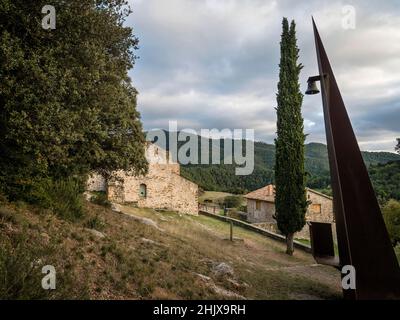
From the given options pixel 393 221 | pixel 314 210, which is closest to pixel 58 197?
pixel 393 221

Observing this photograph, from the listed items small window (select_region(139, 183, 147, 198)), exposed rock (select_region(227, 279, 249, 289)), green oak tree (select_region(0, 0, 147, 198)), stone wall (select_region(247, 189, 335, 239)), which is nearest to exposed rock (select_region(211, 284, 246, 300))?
exposed rock (select_region(227, 279, 249, 289))

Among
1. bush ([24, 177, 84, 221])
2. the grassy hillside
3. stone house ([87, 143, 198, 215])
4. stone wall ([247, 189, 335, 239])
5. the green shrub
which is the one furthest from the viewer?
stone wall ([247, 189, 335, 239])

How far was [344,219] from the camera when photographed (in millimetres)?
5590

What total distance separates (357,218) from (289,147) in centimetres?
1192

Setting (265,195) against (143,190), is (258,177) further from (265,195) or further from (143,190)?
(143,190)

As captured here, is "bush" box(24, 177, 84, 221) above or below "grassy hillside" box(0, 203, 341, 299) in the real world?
above

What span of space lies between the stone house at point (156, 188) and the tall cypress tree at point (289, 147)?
11426mm

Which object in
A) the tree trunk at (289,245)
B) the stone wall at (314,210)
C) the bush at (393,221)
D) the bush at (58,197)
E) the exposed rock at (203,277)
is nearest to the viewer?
the exposed rock at (203,277)

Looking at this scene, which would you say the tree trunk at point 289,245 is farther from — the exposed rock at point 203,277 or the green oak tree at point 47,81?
the green oak tree at point 47,81

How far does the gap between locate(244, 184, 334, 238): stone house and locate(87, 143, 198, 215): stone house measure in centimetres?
745

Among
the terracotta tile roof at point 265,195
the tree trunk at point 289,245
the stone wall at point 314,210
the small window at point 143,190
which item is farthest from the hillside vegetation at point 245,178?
the small window at point 143,190

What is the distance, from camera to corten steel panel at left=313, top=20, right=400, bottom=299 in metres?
5.47

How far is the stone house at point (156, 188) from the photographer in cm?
2452

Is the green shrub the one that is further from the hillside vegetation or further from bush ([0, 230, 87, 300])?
A: the hillside vegetation
